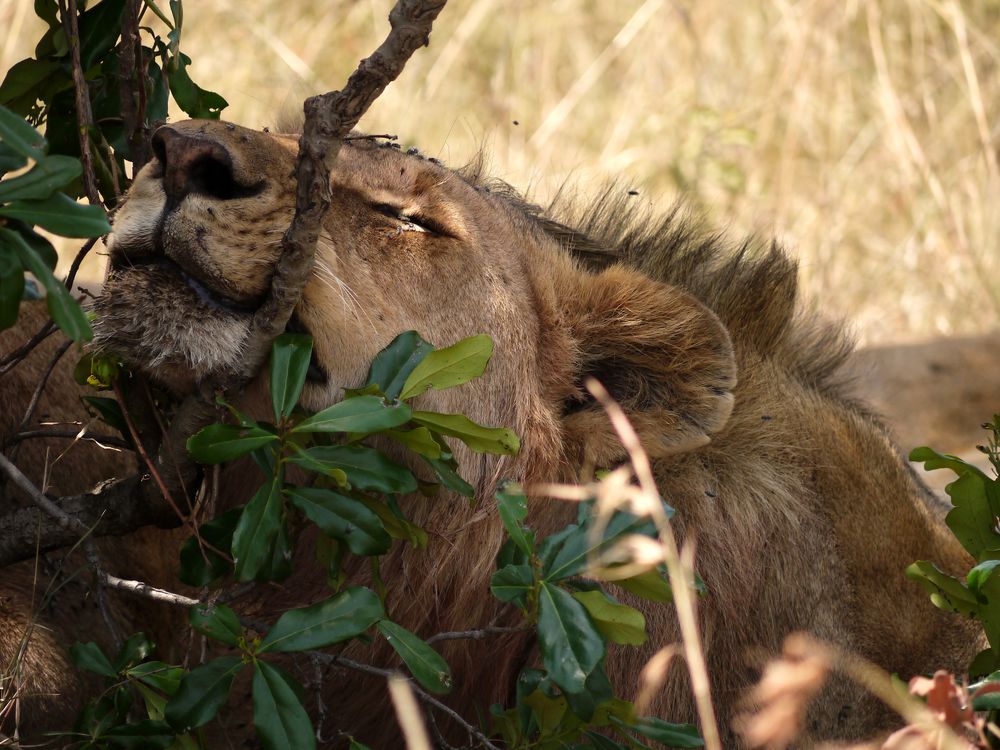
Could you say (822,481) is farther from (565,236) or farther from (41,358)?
(41,358)

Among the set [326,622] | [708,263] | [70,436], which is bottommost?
[70,436]

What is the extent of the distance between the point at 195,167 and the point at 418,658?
1.10 meters

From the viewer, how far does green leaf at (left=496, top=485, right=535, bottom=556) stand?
2.48 m

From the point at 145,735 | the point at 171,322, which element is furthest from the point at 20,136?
the point at 145,735

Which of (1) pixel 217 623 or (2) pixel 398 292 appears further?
(2) pixel 398 292

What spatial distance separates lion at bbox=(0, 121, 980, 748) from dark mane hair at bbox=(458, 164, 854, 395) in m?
0.03

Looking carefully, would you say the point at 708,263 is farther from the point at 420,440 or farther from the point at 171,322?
the point at 171,322

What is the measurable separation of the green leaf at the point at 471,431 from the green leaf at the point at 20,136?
87 centimetres

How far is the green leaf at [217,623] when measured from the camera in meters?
2.49

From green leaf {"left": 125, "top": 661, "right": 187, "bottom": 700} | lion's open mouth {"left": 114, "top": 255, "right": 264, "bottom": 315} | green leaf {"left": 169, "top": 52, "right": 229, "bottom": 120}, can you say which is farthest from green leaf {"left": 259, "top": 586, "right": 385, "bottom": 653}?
green leaf {"left": 169, "top": 52, "right": 229, "bottom": 120}

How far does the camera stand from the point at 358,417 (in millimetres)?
2436

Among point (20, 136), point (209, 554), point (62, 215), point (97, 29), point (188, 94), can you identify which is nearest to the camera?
point (20, 136)

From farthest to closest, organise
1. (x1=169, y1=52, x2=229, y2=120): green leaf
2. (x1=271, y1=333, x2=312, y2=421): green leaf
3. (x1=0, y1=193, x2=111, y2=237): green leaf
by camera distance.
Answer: (x1=169, y1=52, x2=229, y2=120): green leaf, (x1=271, y1=333, x2=312, y2=421): green leaf, (x1=0, y1=193, x2=111, y2=237): green leaf

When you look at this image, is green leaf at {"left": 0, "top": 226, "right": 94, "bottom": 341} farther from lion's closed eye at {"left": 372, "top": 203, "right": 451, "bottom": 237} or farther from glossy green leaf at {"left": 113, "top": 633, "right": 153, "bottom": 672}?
lion's closed eye at {"left": 372, "top": 203, "right": 451, "bottom": 237}
